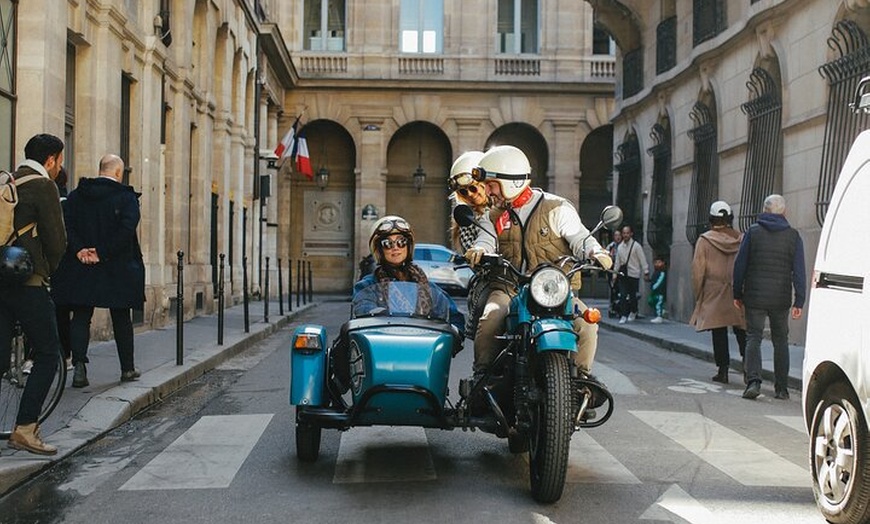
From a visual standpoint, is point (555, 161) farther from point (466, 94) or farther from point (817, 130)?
point (817, 130)

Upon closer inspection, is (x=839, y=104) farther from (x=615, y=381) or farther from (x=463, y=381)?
(x=463, y=381)

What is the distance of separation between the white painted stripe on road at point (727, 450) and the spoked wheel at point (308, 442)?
7.73 ft

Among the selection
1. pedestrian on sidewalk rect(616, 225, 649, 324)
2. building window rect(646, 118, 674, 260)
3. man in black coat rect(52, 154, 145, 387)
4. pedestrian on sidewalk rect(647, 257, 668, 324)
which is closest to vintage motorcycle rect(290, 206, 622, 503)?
man in black coat rect(52, 154, 145, 387)

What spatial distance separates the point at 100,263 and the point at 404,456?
12.9 feet

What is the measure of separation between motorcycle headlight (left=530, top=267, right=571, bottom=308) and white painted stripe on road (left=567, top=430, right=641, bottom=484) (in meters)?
1.15

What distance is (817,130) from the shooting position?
14469mm

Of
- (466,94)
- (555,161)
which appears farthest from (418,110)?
(555,161)

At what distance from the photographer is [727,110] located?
18.6 metres

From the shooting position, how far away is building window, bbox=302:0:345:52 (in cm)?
3616

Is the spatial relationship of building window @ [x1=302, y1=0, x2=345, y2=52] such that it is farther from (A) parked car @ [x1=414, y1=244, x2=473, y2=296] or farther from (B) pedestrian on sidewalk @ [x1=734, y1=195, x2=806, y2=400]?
(B) pedestrian on sidewalk @ [x1=734, y1=195, x2=806, y2=400]

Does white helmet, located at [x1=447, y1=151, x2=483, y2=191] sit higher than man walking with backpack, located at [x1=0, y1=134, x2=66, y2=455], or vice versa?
white helmet, located at [x1=447, y1=151, x2=483, y2=191]

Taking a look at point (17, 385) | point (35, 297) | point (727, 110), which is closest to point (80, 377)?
point (17, 385)

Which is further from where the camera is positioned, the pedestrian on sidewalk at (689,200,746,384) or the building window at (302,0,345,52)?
the building window at (302,0,345,52)

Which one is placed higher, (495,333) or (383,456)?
(495,333)
